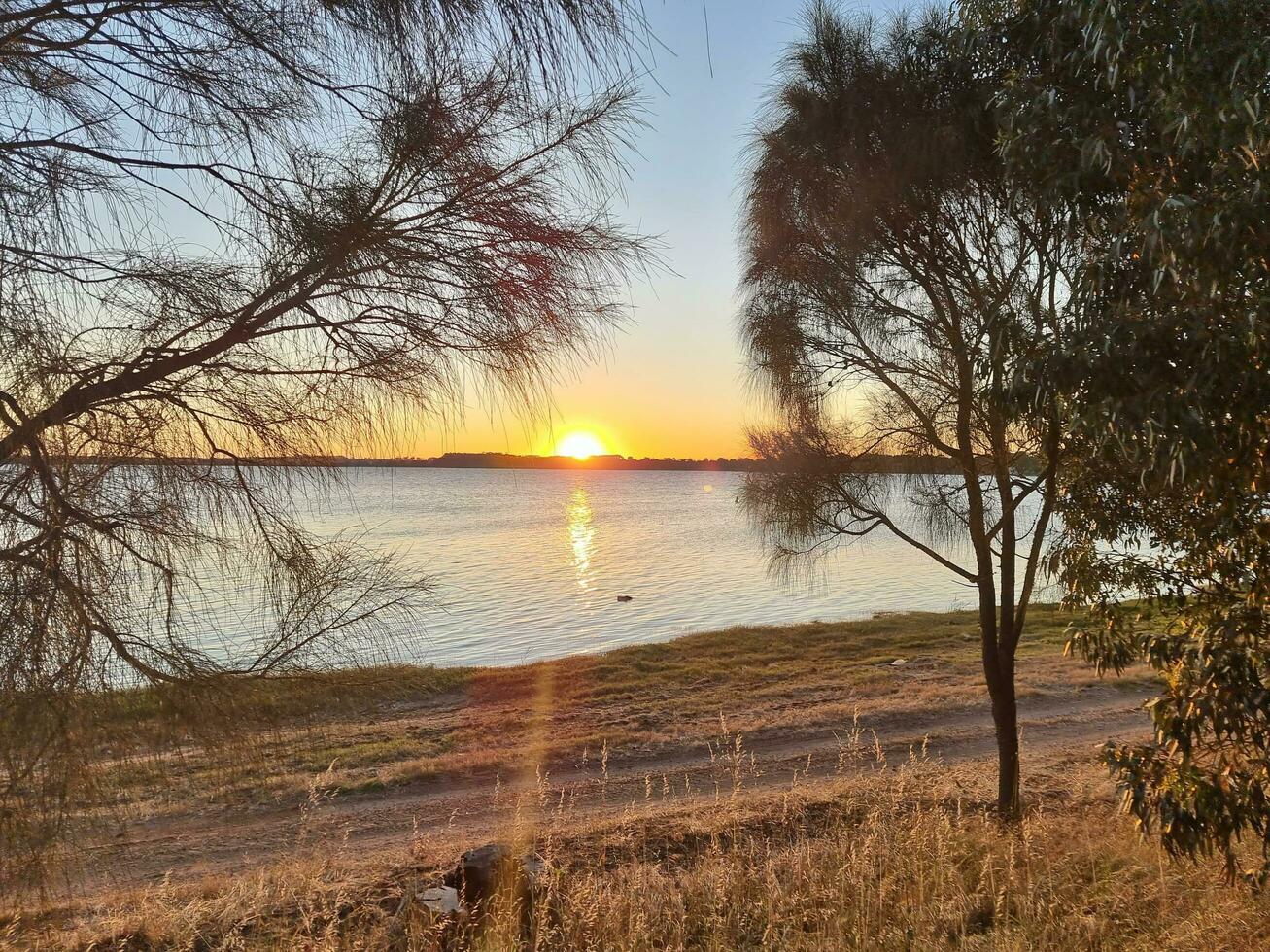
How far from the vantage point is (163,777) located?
1804 millimetres

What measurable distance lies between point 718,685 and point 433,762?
6.87 metres

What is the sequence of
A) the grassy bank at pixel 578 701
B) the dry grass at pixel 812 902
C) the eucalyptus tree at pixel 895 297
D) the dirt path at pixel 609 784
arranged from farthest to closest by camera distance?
the dirt path at pixel 609 784
the eucalyptus tree at pixel 895 297
the dry grass at pixel 812 902
the grassy bank at pixel 578 701

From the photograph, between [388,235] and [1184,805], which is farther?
[1184,805]

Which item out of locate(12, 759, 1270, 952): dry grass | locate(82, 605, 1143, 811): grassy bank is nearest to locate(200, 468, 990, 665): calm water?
locate(82, 605, 1143, 811): grassy bank

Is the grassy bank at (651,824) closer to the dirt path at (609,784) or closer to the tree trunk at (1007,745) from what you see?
the dirt path at (609,784)

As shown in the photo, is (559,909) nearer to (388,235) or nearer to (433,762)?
(388,235)

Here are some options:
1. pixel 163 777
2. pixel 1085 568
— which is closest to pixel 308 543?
pixel 163 777

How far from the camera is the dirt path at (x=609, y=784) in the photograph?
696 cm

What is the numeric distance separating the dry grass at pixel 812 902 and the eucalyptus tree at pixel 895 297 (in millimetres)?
1872

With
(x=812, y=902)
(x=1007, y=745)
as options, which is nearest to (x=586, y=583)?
(x=1007, y=745)

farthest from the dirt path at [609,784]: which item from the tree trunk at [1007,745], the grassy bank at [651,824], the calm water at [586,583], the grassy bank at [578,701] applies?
the calm water at [586,583]

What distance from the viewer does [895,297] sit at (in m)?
6.20

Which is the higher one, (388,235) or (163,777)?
(388,235)

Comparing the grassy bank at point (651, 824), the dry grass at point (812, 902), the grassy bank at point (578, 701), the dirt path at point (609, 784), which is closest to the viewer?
the grassy bank at point (578, 701)
